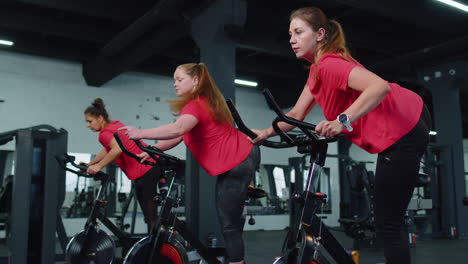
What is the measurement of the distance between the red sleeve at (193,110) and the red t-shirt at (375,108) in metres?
0.87

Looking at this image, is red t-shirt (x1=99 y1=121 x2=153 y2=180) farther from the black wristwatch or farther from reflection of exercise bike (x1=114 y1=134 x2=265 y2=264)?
the black wristwatch

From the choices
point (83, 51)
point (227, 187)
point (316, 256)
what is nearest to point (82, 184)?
point (83, 51)

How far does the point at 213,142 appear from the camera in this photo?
7.80 feet

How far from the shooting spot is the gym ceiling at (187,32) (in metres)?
6.48

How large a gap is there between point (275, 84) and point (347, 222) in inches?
241

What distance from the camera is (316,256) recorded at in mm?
1577

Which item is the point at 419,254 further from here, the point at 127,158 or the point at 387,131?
the point at 387,131

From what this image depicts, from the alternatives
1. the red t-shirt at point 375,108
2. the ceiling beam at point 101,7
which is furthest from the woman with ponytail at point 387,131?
the ceiling beam at point 101,7

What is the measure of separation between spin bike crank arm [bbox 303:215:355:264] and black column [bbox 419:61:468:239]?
22.9 ft

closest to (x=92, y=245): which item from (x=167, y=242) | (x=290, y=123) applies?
(x=167, y=242)

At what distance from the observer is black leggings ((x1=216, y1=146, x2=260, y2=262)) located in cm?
230

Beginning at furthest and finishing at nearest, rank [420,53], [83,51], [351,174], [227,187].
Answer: [83,51] → [420,53] → [351,174] → [227,187]

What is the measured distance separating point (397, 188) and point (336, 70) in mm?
451

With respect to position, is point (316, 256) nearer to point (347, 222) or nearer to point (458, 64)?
point (347, 222)
